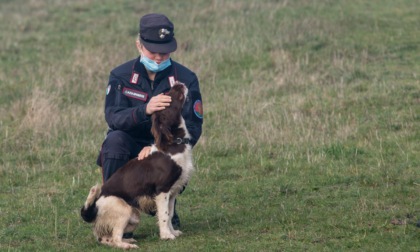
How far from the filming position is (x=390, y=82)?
13.1 m

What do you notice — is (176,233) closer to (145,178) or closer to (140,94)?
(145,178)

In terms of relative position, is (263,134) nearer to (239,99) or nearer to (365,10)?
(239,99)

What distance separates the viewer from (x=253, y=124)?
11.5 metres

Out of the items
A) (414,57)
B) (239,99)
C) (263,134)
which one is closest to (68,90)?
(239,99)

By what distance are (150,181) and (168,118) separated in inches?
20.8

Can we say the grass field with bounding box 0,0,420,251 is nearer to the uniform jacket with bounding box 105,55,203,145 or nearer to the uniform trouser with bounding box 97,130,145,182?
the uniform trouser with bounding box 97,130,145,182

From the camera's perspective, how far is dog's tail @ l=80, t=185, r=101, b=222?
22.5ft

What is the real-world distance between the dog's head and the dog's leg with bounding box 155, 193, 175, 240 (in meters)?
0.42

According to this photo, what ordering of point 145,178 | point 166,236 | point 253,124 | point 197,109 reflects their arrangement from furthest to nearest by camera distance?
point 253,124, point 197,109, point 166,236, point 145,178

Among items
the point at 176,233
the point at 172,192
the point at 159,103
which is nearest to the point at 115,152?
the point at 172,192

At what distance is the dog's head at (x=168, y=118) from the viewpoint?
6.77 meters

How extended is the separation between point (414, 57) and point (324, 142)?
502 cm

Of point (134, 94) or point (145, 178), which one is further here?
point (134, 94)

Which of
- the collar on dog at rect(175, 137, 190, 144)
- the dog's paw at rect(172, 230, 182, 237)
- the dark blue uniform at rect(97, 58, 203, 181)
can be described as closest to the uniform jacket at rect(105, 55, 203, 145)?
the dark blue uniform at rect(97, 58, 203, 181)
